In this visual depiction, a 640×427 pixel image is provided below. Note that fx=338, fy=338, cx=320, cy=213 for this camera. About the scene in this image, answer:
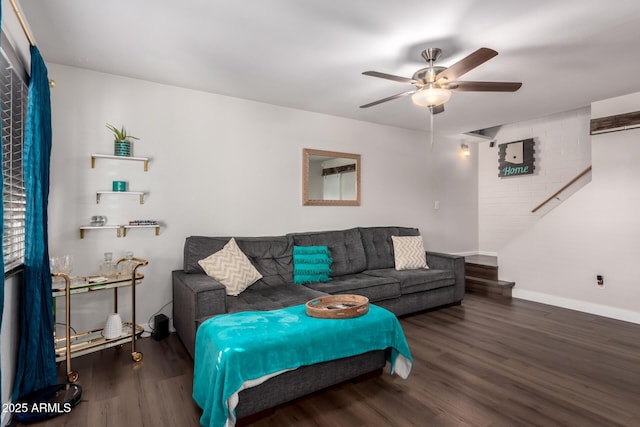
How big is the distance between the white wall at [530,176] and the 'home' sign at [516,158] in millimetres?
82

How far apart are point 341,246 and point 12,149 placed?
309 cm

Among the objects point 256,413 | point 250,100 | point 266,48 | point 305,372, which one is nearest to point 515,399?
point 305,372

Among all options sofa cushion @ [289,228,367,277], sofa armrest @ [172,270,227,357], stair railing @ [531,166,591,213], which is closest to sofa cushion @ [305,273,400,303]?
sofa cushion @ [289,228,367,277]

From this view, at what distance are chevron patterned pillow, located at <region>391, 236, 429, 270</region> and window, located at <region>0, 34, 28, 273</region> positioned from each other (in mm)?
3698

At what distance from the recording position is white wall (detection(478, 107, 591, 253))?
16.3 ft

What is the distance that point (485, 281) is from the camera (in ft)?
16.1

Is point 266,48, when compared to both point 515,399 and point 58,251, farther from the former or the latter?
point 515,399

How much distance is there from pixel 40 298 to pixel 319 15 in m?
2.57

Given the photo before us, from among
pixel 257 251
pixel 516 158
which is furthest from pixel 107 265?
pixel 516 158

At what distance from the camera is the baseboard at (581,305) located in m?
3.81

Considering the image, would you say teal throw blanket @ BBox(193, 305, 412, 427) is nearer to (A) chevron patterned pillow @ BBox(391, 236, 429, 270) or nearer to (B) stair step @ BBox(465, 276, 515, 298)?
(A) chevron patterned pillow @ BBox(391, 236, 429, 270)

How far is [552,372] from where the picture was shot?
257 cm

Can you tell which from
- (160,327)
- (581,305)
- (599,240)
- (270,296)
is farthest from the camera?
(581,305)

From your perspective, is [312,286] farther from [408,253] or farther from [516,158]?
[516,158]
